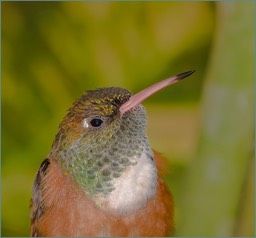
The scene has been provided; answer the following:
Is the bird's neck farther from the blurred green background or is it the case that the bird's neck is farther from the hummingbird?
the blurred green background

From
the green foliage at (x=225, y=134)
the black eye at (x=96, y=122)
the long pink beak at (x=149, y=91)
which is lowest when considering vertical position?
the green foliage at (x=225, y=134)

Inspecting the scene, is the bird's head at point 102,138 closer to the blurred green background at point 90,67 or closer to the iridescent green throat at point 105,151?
the iridescent green throat at point 105,151


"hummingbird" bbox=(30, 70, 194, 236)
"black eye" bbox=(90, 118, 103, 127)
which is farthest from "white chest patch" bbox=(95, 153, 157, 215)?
"black eye" bbox=(90, 118, 103, 127)

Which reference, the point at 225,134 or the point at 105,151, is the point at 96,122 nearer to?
the point at 105,151

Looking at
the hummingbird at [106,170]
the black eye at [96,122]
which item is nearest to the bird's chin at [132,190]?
the hummingbird at [106,170]

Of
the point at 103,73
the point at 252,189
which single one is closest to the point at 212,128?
the point at 252,189

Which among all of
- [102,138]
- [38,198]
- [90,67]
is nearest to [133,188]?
[102,138]
